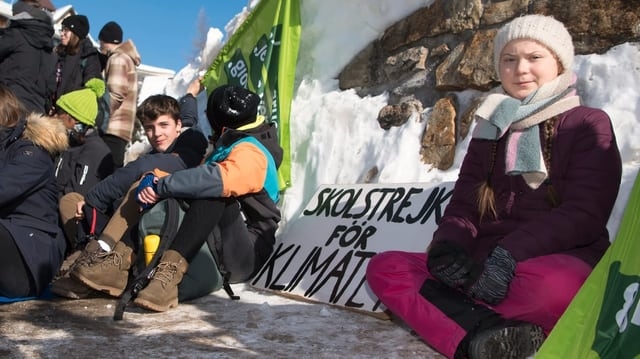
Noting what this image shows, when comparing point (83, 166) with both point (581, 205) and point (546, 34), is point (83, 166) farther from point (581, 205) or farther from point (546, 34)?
point (581, 205)

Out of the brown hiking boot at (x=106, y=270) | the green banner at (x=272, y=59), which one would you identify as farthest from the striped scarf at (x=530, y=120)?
the green banner at (x=272, y=59)

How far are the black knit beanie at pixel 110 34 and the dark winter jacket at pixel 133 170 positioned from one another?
1.98m

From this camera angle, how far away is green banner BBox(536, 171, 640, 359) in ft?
4.56

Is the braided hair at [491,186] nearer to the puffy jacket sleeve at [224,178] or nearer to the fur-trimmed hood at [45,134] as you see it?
the puffy jacket sleeve at [224,178]

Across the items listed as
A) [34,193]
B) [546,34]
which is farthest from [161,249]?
[546,34]

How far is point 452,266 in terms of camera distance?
2.06 m

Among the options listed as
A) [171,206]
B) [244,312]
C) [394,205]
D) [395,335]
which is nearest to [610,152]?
[395,335]

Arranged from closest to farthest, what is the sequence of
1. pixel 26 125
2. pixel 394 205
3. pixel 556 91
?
pixel 556 91, pixel 26 125, pixel 394 205

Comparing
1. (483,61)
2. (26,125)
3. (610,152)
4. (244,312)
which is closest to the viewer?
(610,152)

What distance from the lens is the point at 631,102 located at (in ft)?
10.0

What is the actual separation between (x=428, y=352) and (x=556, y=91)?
1066 mm

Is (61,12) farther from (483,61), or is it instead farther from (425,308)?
(425,308)

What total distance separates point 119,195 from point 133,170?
170 millimetres

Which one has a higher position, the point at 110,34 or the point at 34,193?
the point at 110,34
